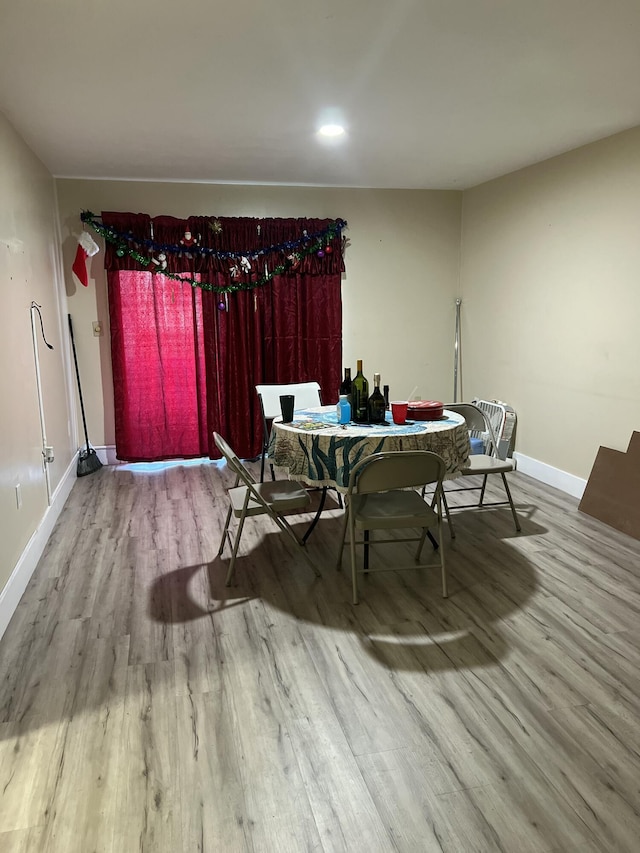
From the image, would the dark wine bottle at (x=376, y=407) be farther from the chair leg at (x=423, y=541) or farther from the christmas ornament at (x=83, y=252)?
the christmas ornament at (x=83, y=252)

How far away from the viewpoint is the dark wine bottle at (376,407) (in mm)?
3389

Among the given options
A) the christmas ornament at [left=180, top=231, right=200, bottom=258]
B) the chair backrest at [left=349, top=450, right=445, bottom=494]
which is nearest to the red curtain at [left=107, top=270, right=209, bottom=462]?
the christmas ornament at [left=180, top=231, right=200, bottom=258]

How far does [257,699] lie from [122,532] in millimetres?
2090

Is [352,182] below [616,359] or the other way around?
the other way around

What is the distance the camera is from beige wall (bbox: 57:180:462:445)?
528 centimetres

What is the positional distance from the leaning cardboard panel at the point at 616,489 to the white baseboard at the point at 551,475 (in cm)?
26

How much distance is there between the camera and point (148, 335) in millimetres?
5418

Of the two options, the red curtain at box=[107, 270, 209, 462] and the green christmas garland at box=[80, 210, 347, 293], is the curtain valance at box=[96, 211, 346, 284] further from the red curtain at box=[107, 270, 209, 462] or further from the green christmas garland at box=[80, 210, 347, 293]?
the red curtain at box=[107, 270, 209, 462]

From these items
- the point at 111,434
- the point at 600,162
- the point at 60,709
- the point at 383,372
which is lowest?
the point at 60,709

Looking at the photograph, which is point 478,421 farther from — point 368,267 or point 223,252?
point 223,252

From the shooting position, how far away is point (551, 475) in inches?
191

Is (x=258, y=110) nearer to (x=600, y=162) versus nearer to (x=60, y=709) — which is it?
(x=600, y=162)

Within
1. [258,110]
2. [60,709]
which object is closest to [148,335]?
[258,110]

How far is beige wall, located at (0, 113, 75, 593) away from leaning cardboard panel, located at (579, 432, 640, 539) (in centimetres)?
365
